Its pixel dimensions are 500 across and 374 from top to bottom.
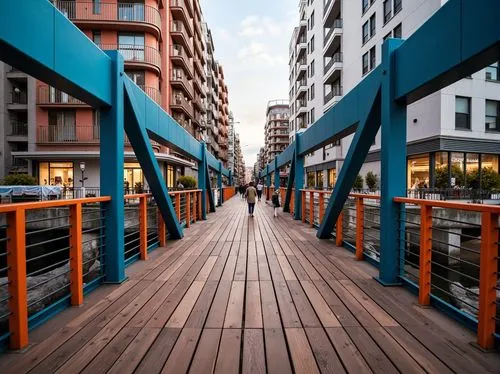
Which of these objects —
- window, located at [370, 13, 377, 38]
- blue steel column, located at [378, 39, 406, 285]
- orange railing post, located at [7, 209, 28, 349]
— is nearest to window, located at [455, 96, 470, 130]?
window, located at [370, 13, 377, 38]

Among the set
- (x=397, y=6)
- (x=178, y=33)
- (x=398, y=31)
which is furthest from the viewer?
(x=178, y=33)

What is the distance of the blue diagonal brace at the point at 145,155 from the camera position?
490 cm

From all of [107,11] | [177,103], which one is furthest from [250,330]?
[177,103]

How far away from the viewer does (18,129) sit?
28.4 m

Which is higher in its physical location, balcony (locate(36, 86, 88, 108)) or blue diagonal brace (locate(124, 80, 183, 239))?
balcony (locate(36, 86, 88, 108))

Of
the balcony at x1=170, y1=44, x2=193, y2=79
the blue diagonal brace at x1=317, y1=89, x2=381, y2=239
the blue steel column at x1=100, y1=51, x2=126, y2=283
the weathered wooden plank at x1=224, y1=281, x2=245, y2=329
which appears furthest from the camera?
the balcony at x1=170, y1=44, x2=193, y2=79

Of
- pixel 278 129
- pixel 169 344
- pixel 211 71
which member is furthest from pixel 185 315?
pixel 278 129

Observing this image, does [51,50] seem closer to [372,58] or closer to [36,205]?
[36,205]

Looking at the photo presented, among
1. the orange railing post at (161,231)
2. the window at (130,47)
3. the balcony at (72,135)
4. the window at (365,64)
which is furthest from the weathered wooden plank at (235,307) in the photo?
the window at (365,64)

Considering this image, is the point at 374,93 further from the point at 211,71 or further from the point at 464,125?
the point at 211,71

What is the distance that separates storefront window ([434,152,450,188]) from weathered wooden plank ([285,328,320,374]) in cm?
1863

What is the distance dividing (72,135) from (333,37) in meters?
27.5

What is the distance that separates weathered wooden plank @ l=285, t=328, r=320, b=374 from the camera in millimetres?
2246

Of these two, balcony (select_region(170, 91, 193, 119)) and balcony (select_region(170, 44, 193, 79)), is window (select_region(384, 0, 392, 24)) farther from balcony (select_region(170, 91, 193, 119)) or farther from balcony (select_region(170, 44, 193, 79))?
balcony (select_region(170, 91, 193, 119))
